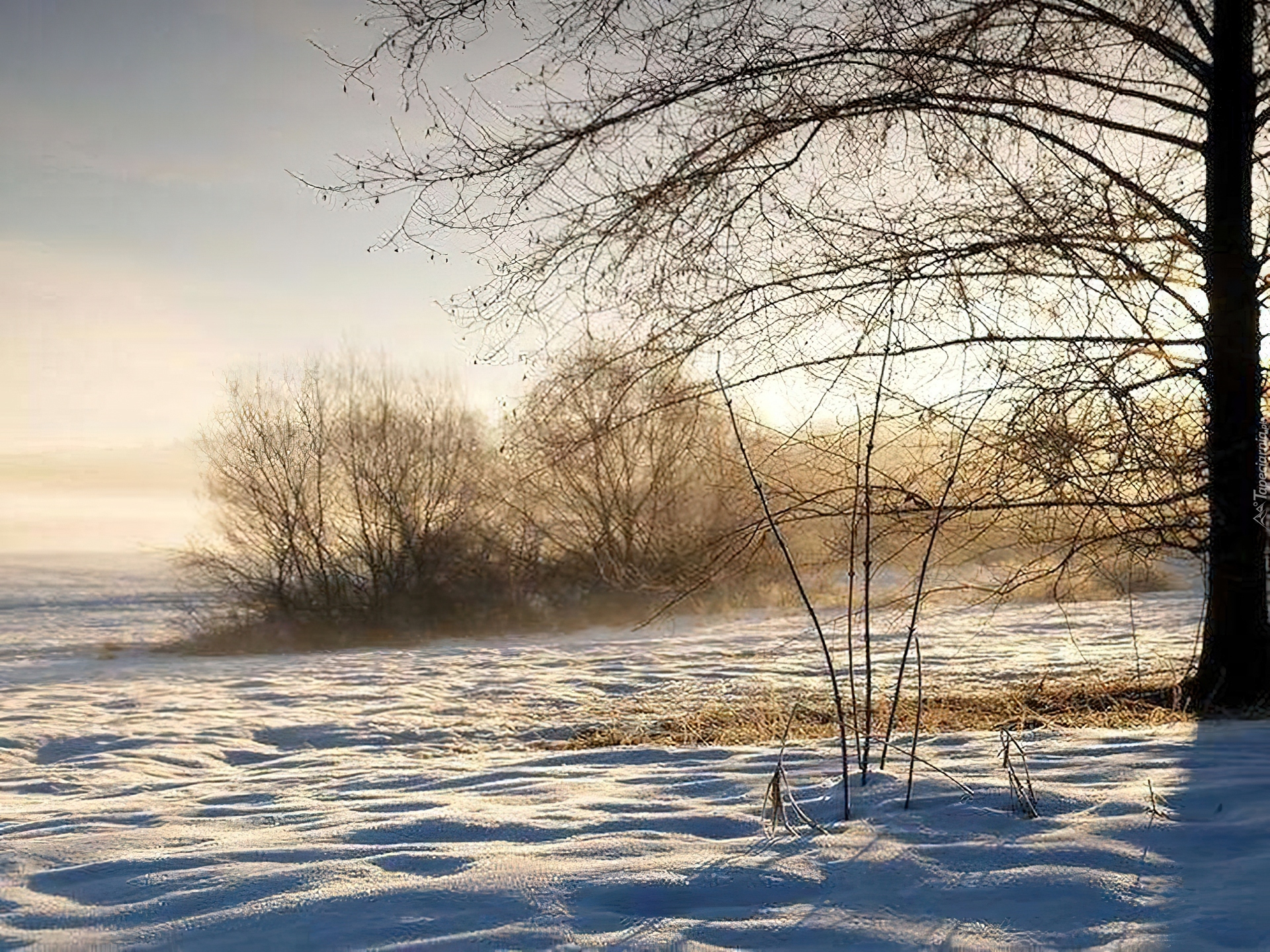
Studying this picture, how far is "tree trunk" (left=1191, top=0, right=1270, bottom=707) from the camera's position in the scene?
692 centimetres

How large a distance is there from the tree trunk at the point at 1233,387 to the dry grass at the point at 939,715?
449 millimetres

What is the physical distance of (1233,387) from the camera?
6926mm

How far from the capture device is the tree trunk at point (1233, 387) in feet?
22.7

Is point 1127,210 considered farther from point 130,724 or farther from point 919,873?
point 130,724

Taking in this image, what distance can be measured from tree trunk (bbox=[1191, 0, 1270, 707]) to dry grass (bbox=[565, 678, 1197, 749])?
1.47ft

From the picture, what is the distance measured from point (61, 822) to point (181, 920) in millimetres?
1998

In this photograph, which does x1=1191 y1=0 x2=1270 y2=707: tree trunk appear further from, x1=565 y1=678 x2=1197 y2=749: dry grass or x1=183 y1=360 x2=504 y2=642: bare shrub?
x1=183 y1=360 x2=504 y2=642: bare shrub

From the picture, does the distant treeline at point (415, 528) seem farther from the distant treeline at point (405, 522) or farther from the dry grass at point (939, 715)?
the dry grass at point (939, 715)

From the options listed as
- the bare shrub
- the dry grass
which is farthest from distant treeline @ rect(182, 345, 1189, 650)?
the dry grass

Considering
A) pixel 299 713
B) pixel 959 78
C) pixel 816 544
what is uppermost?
pixel 959 78

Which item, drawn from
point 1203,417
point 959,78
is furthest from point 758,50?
point 1203,417

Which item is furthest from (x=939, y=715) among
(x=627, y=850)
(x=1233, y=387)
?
(x=627, y=850)

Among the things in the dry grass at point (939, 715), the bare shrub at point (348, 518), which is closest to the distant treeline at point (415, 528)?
the bare shrub at point (348, 518)

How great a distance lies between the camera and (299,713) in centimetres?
1047
